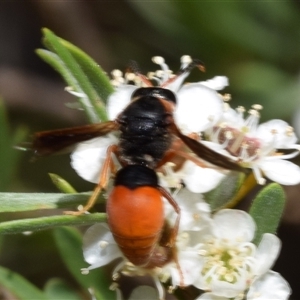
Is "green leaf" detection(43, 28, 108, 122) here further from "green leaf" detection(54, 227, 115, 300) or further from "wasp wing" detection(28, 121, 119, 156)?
"green leaf" detection(54, 227, 115, 300)

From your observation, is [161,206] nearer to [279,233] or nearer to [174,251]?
[174,251]

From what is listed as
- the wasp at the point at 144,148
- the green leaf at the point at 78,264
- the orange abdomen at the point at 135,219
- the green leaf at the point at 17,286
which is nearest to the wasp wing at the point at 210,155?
the wasp at the point at 144,148

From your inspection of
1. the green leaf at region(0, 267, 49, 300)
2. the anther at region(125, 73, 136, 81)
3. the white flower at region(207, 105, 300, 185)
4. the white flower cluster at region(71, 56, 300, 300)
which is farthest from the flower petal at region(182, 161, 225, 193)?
the green leaf at region(0, 267, 49, 300)

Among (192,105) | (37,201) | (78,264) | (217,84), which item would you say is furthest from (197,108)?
(78,264)

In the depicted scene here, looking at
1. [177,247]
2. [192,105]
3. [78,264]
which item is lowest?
[78,264]

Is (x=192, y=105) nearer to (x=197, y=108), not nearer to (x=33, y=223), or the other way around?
(x=197, y=108)

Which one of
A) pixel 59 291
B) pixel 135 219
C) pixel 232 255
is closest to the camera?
pixel 135 219

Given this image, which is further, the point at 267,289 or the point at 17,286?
the point at 17,286
